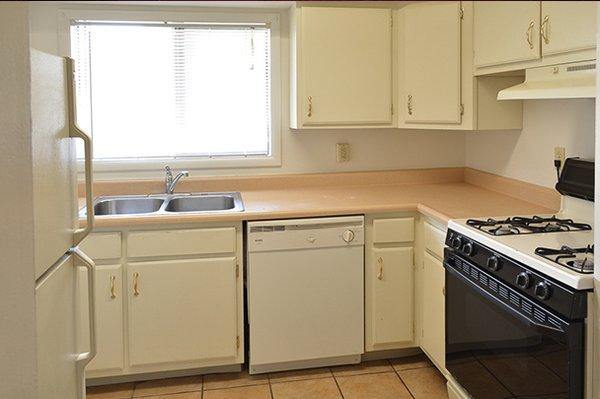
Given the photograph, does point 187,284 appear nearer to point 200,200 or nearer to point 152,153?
point 200,200

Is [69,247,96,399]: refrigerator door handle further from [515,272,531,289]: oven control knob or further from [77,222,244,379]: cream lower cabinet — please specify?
[515,272,531,289]: oven control knob

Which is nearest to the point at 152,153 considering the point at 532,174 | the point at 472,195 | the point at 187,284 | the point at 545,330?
the point at 187,284

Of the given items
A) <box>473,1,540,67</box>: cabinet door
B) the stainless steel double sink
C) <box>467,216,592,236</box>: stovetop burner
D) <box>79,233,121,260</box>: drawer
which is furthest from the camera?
the stainless steel double sink

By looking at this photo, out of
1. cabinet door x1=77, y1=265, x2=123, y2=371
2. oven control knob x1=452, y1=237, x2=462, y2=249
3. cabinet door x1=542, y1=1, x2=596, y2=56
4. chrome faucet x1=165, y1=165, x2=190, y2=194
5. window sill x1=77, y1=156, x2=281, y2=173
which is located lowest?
cabinet door x1=77, y1=265, x2=123, y2=371

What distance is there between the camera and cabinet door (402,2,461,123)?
2.99 meters

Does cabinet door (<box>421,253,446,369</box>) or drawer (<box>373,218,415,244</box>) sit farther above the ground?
drawer (<box>373,218,415,244</box>)

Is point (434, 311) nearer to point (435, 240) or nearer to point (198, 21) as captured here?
point (435, 240)

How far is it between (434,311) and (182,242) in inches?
48.9

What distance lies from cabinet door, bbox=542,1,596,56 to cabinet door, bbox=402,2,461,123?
0.74 m

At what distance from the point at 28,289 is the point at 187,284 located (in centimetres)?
151

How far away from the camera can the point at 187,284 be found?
2779 mm

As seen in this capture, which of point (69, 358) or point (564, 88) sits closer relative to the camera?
point (69, 358)

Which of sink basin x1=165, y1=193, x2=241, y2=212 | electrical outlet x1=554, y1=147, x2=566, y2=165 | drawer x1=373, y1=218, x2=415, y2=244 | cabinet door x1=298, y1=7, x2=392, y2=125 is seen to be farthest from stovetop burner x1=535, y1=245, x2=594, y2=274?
sink basin x1=165, y1=193, x2=241, y2=212

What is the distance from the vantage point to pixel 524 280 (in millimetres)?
1879
